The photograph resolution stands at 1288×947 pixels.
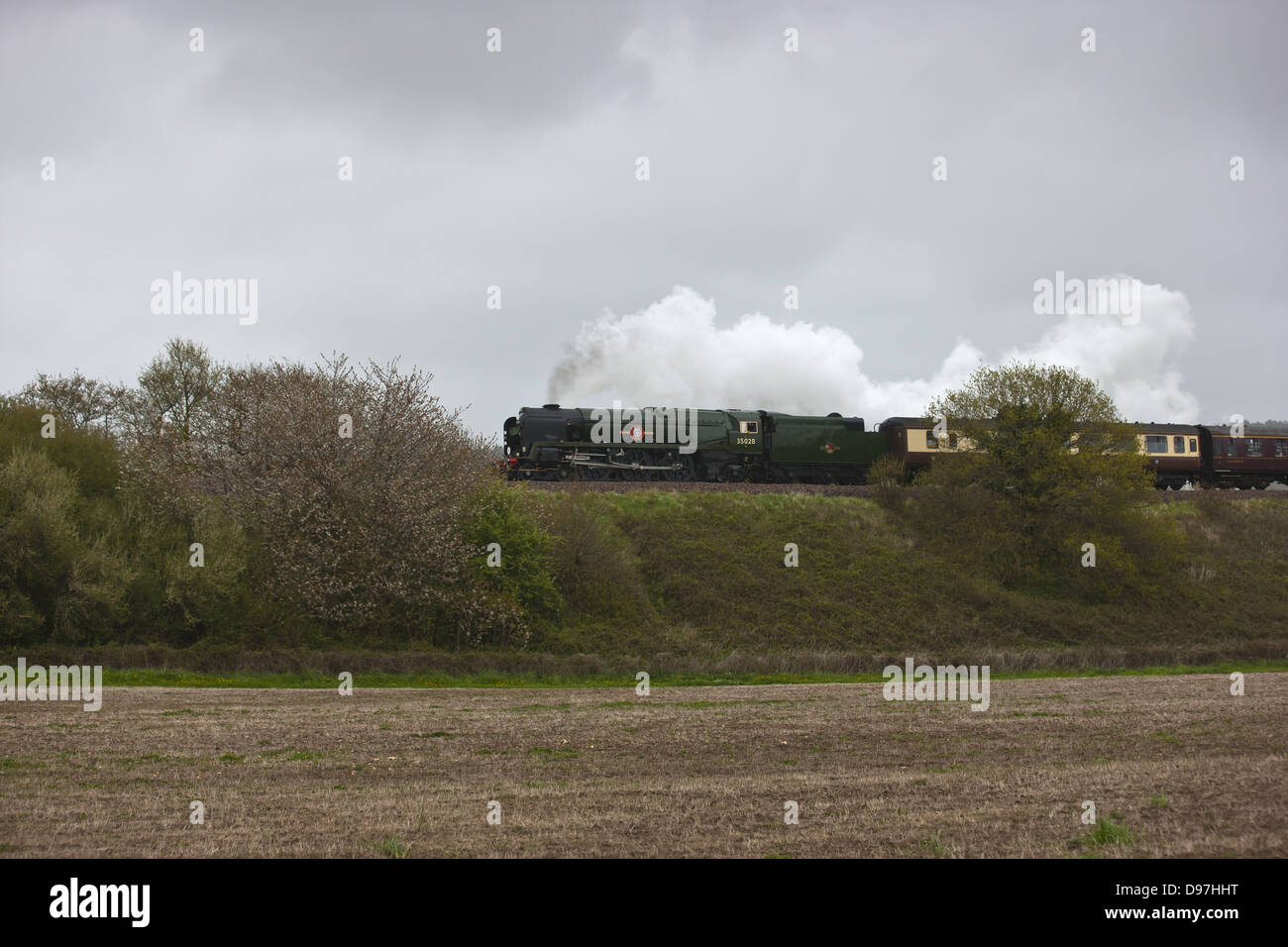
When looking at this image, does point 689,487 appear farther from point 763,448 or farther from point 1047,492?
point 1047,492

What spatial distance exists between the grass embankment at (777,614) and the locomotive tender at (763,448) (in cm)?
488

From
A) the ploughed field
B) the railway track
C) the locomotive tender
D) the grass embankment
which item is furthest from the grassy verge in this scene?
the locomotive tender

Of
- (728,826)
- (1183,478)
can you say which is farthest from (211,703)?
(1183,478)

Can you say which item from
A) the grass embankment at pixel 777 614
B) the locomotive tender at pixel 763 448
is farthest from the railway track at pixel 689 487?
the locomotive tender at pixel 763 448

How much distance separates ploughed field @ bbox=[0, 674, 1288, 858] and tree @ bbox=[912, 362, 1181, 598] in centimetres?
2052

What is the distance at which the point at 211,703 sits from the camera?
19.9 metres

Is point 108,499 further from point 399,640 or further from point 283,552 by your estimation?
point 399,640

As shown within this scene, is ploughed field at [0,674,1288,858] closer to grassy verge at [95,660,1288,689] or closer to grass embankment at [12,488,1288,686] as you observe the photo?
grassy verge at [95,660,1288,689]

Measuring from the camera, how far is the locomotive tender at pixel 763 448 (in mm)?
45188

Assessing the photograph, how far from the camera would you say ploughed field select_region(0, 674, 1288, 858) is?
918 cm

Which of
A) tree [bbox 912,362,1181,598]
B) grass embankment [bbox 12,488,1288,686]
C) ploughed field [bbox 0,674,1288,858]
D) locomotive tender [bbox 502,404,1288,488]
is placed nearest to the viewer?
ploughed field [bbox 0,674,1288,858]

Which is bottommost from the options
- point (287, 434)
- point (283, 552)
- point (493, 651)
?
point (493, 651)

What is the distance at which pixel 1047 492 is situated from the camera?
40.5 meters
